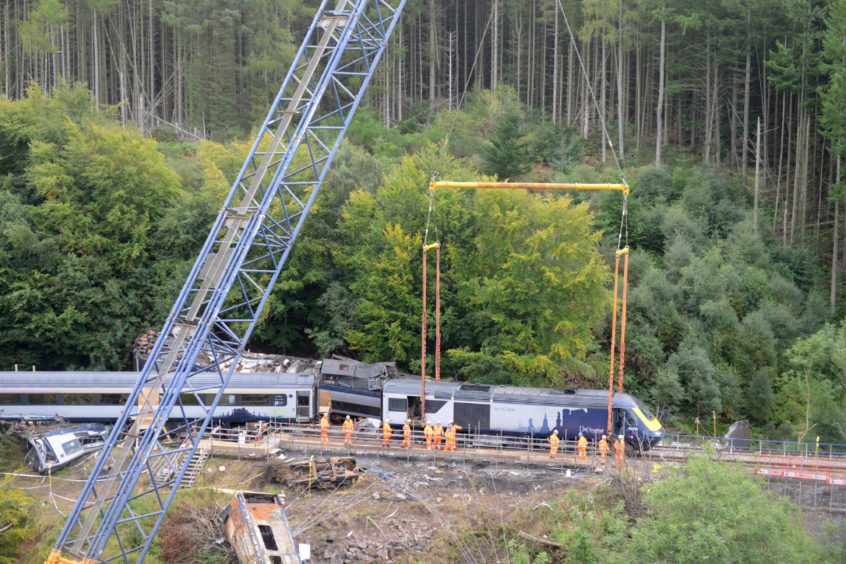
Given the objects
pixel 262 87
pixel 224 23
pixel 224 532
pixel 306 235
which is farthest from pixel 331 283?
pixel 224 23

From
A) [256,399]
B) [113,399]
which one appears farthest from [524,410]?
[113,399]

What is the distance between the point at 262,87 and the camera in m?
55.3

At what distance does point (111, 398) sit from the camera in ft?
94.5

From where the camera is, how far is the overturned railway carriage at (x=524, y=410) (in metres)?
25.5

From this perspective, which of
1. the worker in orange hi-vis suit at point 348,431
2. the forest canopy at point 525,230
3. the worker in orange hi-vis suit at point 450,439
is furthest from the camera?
the forest canopy at point 525,230

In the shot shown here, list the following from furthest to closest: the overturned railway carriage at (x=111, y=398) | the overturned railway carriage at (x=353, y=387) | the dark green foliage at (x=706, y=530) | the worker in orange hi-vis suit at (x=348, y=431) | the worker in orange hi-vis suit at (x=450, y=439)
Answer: the overturned railway carriage at (x=353, y=387), the overturned railway carriage at (x=111, y=398), the worker in orange hi-vis suit at (x=348, y=431), the worker in orange hi-vis suit at (x=450, y=439), the dark green foliage at (x=706, y=530)

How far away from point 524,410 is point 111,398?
1382 cm

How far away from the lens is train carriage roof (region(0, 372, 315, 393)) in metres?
28.5

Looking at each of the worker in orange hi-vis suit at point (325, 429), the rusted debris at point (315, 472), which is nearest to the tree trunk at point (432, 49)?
the worker in orange hi-vis suit at point (325, 429)

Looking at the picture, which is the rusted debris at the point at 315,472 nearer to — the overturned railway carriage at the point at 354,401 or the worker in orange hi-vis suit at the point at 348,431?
the worker in orange hi-vis suit at the point at 348,431

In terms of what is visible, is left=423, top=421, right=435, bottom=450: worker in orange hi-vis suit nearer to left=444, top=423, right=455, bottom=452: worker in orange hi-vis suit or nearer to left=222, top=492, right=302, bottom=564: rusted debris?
left=444, top=423, right=455, bottom=452: worker in orange hi-vis suit

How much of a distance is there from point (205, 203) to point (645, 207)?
878 inches

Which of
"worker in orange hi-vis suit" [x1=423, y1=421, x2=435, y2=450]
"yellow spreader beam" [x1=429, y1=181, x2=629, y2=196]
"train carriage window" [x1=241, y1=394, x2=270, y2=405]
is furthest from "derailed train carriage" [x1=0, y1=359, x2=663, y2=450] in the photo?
"yellow spreader beam" [x1=429, y1=181, x2=629, y2=196]

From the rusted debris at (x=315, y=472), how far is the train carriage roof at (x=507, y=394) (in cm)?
406
